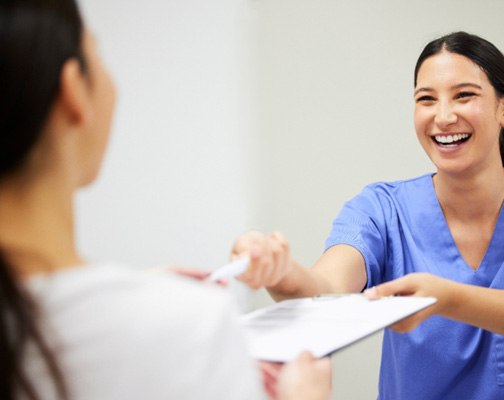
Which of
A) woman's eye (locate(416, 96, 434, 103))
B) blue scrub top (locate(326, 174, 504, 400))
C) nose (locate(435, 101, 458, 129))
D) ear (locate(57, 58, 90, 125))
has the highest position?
ear (locate(57, 58, 90, 125))

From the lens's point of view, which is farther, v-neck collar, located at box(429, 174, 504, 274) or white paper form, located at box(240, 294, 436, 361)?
v-neck collar, located at box(429, 174, 504, 274)

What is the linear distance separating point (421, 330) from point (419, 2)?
1.18 m

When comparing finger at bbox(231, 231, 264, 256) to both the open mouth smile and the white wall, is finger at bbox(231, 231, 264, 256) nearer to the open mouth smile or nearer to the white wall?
the open mouth smile

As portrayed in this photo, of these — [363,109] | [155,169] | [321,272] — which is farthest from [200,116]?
[321,272]

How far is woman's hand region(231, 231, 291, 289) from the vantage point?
0.73 metres

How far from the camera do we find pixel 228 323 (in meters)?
0.41

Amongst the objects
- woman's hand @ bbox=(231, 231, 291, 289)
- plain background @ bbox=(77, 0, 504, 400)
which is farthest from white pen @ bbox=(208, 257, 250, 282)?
plain background @ bbox=(77, 0, 504, 400)

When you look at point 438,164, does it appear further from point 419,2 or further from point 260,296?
point 419,2

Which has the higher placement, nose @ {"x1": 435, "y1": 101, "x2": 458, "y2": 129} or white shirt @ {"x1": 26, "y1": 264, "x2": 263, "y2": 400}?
nose @ {"x1": 435, "y1": 101, "x2": 458, "y2": 129}

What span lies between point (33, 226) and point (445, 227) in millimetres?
927

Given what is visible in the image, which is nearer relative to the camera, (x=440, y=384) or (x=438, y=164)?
(x=440, y=384)

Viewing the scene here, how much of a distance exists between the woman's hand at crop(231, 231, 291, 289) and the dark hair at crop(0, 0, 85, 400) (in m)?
0.37

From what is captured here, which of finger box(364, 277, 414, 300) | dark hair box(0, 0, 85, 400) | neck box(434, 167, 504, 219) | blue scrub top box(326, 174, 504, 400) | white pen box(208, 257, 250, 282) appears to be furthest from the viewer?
neck box(434, 167, 504, 219)

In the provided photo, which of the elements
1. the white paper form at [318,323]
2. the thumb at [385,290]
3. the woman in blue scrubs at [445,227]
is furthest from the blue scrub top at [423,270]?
the white paper form at [318,323]
